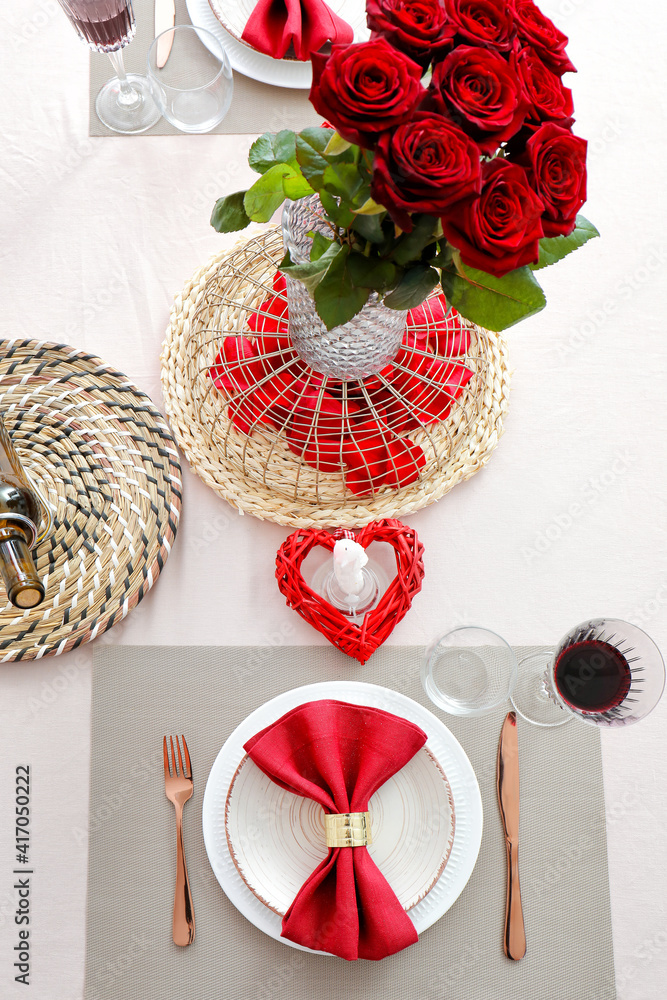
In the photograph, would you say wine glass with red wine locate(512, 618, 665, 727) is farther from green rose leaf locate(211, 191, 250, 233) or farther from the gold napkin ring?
green rose leaf locate(211, 191, 250, 233)

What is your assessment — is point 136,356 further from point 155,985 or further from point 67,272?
point 155,985

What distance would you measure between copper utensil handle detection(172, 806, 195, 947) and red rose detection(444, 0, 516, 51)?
2.66 ft

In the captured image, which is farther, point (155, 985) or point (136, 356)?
point (136, 356)

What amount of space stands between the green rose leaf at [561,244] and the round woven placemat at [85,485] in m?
0.51

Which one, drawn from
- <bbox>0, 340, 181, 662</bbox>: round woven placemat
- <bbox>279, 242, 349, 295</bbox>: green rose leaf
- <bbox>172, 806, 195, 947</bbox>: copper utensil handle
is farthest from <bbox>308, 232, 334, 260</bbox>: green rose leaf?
<bbox>172, 806, 195, 947</bbox>: copper utensil handle

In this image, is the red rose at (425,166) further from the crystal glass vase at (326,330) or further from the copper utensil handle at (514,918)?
the copper utensil handle at (514,918)

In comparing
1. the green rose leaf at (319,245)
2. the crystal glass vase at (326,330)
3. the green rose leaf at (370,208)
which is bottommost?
the crystal glass vase at (326,330)

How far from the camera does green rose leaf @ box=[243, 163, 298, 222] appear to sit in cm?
66

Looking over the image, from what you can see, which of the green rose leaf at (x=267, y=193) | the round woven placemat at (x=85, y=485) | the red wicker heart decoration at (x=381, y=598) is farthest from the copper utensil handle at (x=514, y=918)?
the green rose leaf at (x=267, y=193)

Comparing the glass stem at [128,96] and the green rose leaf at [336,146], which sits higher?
the green rose leaf at [336,146]

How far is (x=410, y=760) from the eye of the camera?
0.85 metres

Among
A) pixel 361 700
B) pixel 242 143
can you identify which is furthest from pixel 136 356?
pixel 361 700

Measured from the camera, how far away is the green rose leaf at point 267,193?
657 millimetres

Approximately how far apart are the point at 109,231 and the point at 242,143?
0.71 ft
